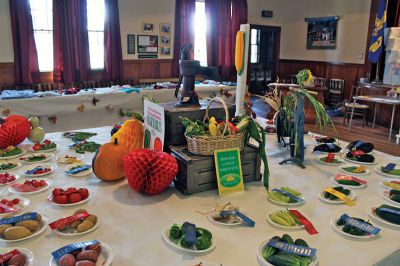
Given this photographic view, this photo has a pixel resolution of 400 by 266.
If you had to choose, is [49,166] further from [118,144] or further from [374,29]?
[374,29]

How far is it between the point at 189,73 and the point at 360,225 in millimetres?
929

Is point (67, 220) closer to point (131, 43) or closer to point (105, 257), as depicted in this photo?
point (105, 257)

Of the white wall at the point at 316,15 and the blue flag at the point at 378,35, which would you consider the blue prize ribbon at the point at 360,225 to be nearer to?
the blue flag at the point at 378,35

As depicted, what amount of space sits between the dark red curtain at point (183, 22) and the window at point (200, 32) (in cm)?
35

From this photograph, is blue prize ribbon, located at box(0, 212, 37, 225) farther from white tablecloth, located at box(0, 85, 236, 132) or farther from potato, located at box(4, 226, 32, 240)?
white tablecloth, located at box(0, 85, 236, 132)

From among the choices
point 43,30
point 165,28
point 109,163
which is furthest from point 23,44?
point 109,163

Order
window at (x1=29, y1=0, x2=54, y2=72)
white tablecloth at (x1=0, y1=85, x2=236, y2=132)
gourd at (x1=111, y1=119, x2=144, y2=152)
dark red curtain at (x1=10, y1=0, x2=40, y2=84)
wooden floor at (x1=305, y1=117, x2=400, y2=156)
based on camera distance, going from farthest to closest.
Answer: window at (x1=29, y1=0, x2=54, y2=72) < dark red curtain at (x1=10, y1=0, x2=40, y2=84) < wooden floor at (x1=305, y1=117, x2=400, y2=156) < white tablecloth at (x1=0, y1=85, x2=236, y2=132) < gourd at (x1=111, y1=119, x2=144, y2=152)

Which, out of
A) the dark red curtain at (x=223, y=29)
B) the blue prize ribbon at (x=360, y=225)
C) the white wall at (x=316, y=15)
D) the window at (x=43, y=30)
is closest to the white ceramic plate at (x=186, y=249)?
the blue prize ribbon at (x=360, y=225)

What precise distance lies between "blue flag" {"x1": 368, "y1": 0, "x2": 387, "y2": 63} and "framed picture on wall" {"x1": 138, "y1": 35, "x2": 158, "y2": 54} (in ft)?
13.4

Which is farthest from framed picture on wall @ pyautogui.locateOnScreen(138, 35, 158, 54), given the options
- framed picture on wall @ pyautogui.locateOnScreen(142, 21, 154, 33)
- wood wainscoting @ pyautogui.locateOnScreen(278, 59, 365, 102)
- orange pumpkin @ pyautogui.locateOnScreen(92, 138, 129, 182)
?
orange pumpkin @ pyautogui.locateOnScreen(92, 138, 129, 182)

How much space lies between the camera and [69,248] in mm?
910

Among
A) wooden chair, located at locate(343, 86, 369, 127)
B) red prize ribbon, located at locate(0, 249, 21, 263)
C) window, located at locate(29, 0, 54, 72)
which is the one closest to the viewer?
red prize ribbon, located at locate(0, 249, 21, 263)

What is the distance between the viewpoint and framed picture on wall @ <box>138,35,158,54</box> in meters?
6.85

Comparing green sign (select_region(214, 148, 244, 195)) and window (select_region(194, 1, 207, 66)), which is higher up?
window (select_region(194, 1, 207, 66))
